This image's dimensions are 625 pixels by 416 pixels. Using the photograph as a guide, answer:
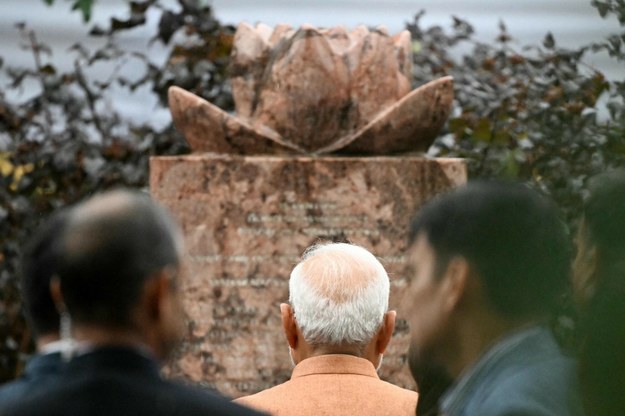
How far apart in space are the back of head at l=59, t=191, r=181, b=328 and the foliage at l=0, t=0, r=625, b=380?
5059 millimetres

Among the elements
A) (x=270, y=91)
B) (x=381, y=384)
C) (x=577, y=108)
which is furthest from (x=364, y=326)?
→ (x=577, y=108)

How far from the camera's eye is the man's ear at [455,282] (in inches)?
76.4

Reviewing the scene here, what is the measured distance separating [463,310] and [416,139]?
357 cm

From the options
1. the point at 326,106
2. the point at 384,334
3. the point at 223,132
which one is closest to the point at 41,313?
the point at 384,334

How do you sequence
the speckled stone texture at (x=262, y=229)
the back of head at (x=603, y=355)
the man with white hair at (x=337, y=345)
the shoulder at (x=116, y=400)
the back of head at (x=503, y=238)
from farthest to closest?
the speckled stone texture at (x=262, y=229)
the man with white hair at (x=337, y=345)
the back of head at (x=503, y=238)
the shoulder at (x=116, y=400)
the back of head at (x=603, y=355)

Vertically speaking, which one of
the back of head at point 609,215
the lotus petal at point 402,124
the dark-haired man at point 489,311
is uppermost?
the back of head at point 609,215

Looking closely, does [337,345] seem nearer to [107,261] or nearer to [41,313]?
[41,313]

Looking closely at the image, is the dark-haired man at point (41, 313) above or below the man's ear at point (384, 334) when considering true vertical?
above

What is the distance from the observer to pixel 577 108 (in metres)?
6.22

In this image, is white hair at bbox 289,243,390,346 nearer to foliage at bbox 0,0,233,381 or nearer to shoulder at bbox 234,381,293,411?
shoulder at bbox 234,381,293,411

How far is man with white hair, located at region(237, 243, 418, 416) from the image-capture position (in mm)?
2783

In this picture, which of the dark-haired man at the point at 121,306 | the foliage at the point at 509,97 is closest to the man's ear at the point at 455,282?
the dark-haired man at the point at 121,306

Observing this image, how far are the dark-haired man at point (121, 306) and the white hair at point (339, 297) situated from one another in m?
1.19

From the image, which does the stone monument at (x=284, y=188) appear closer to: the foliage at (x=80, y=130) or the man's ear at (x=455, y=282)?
the foliage at (x=80, y=130)
